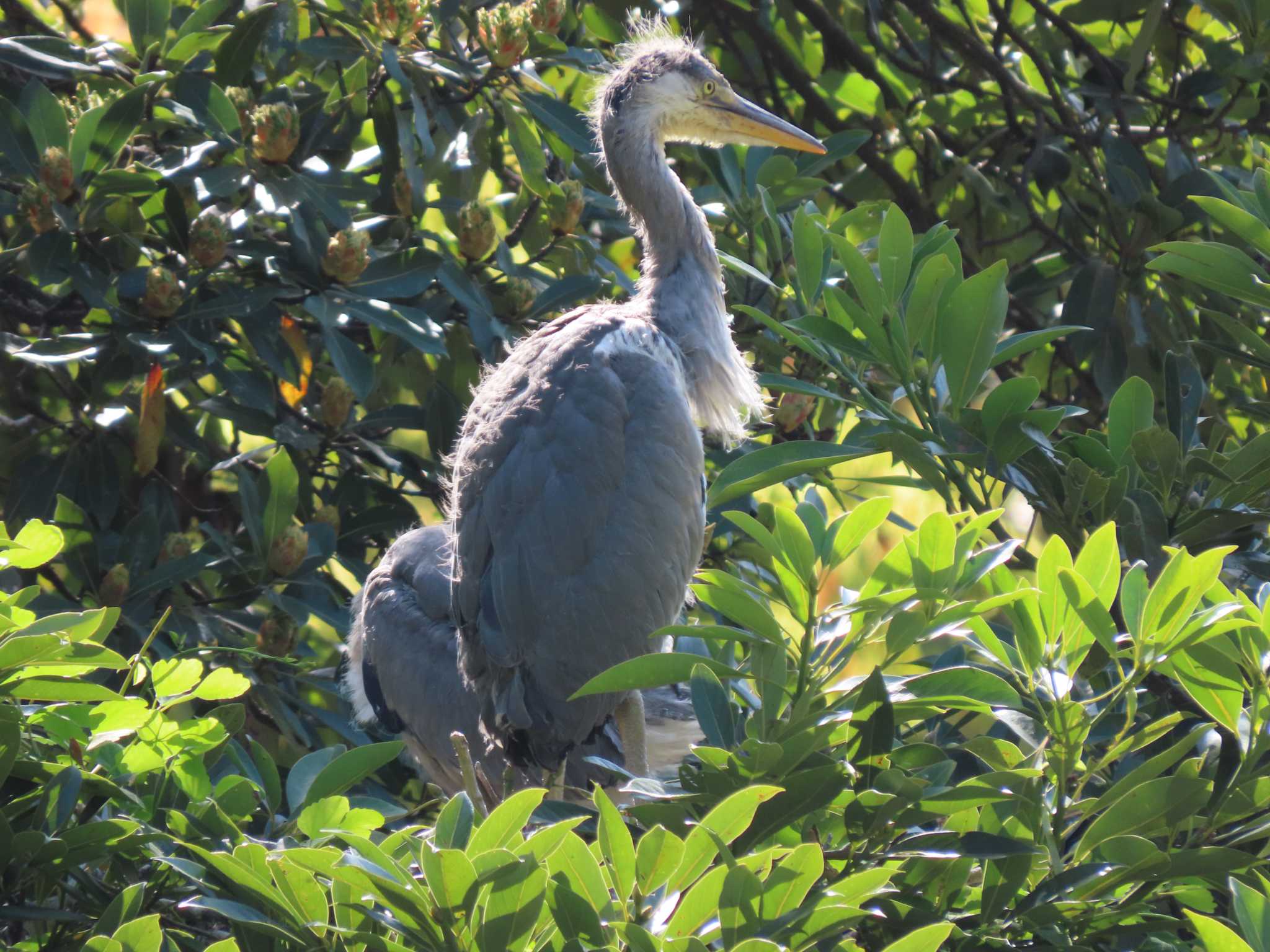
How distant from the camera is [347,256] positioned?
296 cm

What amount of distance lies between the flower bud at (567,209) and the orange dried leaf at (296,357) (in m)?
0.72

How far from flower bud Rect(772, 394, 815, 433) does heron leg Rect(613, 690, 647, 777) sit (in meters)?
0.87

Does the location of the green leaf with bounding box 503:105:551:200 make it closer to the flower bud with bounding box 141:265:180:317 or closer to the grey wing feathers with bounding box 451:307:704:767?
the grey wing feathers with bounding box 451:307:704:767

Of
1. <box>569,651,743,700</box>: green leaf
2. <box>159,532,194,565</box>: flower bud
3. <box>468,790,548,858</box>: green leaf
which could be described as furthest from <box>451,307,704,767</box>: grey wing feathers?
<box>468,790,548,858</box>: green leaf

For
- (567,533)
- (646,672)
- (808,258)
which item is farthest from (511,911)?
(567,533)

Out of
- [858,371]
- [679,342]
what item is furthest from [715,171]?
[858,371]

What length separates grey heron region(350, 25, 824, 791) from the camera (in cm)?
284

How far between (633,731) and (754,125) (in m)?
1.71

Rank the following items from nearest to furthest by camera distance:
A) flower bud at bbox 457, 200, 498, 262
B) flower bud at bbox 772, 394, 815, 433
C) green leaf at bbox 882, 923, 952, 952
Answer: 1. green leaf at bbox 882, 923, 952, 952
2. flower bud at bbox 457, 200, 498, 262
3. flower bud at bbox 772, 394, 815, 433

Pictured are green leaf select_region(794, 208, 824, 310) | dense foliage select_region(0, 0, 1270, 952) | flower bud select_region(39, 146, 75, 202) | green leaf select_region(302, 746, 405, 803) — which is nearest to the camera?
dense foliage select_region(0, 0, 1270, 952)

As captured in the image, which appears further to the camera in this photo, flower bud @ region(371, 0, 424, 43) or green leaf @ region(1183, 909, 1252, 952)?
flower bud @ region(371, 0, 424, 43)

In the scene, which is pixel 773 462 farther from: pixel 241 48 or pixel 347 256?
pixel 241 48

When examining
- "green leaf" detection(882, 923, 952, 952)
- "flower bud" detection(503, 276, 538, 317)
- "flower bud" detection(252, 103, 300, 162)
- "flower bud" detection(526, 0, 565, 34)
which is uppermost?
"flower bud" detection(526, 0, 565, 34)

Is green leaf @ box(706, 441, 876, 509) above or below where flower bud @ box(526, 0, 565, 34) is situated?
below
